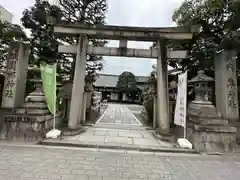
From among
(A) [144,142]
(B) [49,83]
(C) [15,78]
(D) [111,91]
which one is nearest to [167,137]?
(A) [144,142]

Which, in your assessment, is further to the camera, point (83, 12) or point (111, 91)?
point (111, 91)

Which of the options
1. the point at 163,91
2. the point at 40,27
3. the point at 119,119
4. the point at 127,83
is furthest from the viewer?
the point at 127,83

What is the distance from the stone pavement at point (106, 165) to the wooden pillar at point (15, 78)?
2.42 m

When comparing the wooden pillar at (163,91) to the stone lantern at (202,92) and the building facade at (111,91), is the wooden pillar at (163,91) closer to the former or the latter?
the stone lantern at (202,92)

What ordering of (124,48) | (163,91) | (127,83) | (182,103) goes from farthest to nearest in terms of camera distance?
(127,83) → (124,48) → (163,91) → (182,103)

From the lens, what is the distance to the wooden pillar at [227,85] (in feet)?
23.1

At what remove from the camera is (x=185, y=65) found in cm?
948

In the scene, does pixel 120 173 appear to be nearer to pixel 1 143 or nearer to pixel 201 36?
pixel 1 143

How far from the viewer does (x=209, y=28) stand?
28.1 feet

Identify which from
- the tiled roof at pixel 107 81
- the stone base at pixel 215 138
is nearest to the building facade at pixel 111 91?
the tiled roof at pixel 107 81

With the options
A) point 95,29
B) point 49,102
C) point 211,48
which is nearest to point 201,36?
point 211,48

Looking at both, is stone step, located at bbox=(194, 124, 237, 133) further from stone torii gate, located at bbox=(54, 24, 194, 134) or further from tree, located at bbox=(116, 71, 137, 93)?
tree, located at bbox=(116, 71, 137, 93)

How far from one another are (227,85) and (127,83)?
31.7 m

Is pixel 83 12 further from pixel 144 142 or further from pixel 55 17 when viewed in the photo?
pixel 144 142
